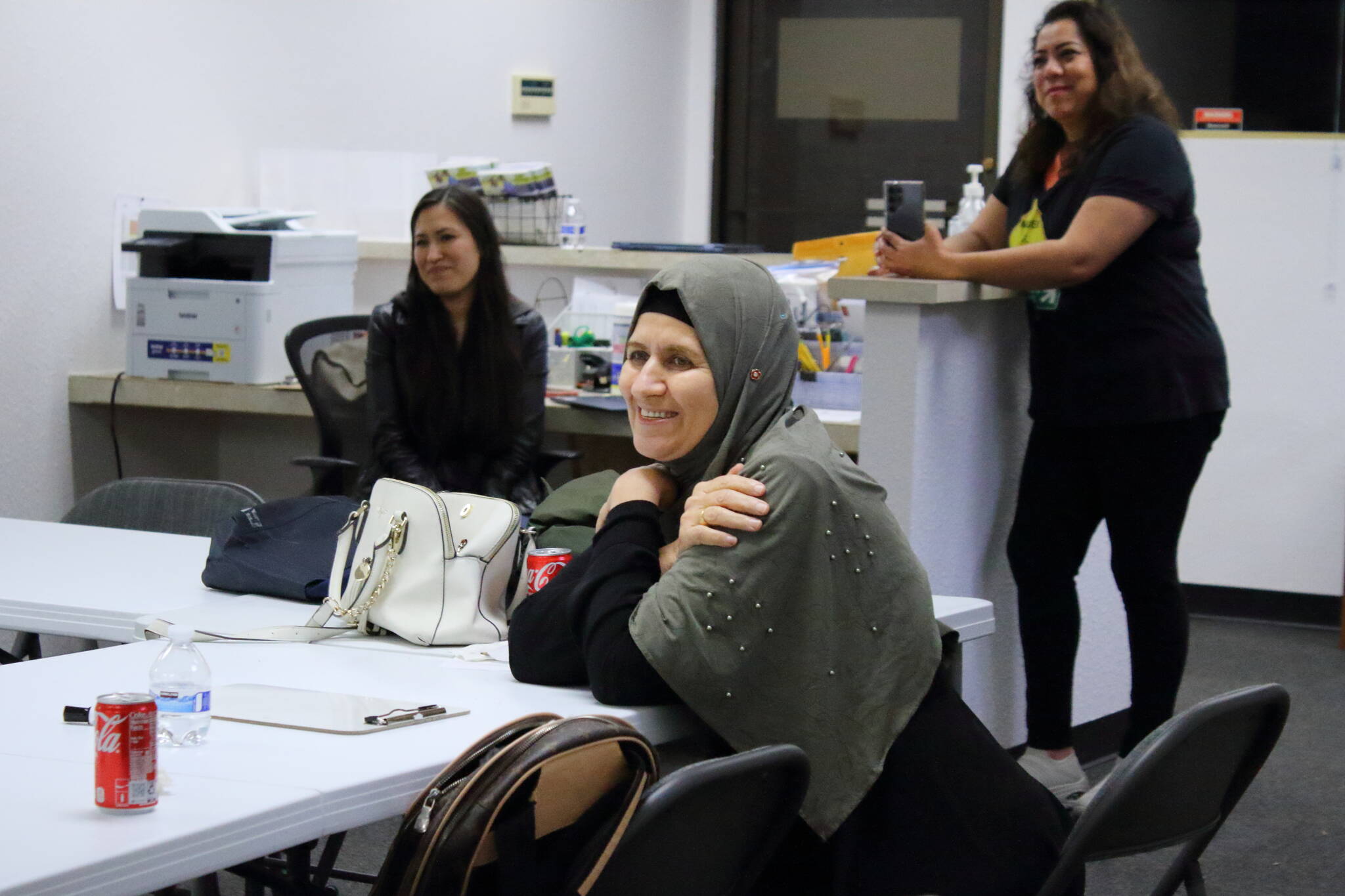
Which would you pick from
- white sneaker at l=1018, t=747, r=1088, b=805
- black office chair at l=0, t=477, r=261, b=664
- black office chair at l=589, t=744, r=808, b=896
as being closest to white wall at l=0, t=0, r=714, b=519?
black office chair at l=0, t=477, r=261, b=664

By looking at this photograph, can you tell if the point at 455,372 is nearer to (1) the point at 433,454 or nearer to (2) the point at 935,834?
(1) the point at 433,454

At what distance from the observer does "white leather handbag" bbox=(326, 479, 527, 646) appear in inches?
78.1

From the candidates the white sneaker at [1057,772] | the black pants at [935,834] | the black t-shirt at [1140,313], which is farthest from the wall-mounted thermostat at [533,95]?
the black pants at [935,834]

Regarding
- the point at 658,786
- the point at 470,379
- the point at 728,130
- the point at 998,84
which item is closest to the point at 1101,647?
the point at 470,379

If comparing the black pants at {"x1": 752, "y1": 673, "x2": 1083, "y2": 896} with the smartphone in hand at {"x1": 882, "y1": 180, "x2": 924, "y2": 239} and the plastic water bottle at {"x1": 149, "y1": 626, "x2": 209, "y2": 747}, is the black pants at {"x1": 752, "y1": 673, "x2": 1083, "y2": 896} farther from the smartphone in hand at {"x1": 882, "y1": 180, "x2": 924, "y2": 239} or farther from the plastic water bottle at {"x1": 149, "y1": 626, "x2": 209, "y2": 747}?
the smartphone in hand at {"x1": 882, "y1": 180, "x2": 924, "y2": 239}

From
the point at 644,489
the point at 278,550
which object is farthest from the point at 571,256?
the point at 644,489

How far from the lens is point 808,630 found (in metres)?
1.61

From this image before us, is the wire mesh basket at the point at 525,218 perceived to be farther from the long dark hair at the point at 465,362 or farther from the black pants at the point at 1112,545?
the black pants at the point at 1112,545

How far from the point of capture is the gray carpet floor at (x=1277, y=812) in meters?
2.80

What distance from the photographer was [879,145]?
648 centimetres

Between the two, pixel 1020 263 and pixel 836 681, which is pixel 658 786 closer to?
pixel 836 681

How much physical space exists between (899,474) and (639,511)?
120 centimetres

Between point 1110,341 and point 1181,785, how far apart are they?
1516 millimetres

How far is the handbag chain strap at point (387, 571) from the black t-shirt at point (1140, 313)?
1.44 metres
